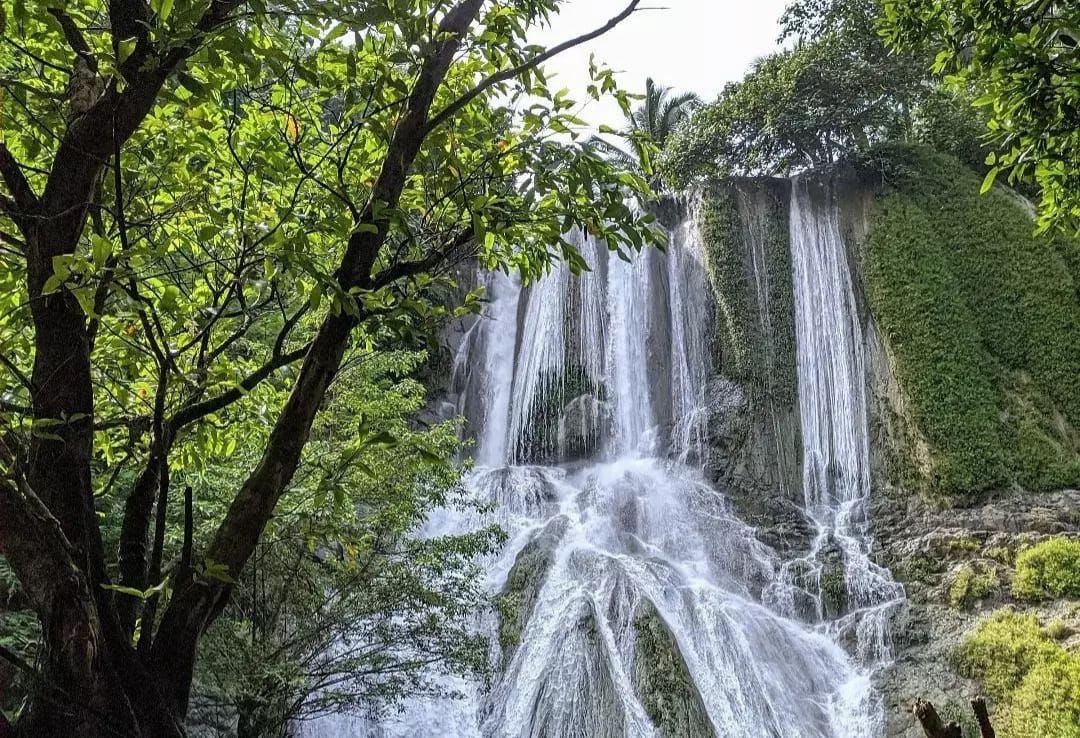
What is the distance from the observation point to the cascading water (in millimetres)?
8773

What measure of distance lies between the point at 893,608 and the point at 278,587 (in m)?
8.42

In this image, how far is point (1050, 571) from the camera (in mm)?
9516

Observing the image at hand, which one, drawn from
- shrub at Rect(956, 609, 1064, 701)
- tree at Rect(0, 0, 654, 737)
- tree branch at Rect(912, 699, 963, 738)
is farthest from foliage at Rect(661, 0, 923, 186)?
tree branch at Rect(912, 699, 963, 738)

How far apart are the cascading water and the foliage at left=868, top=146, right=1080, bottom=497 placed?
1176 mm

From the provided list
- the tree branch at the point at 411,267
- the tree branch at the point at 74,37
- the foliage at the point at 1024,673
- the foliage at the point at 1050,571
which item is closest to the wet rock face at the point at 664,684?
the foliage at the point at 1024,673

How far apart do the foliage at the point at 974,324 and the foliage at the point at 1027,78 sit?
8.76 meters

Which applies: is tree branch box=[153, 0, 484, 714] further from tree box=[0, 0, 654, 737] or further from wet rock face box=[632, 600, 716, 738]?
wet rock face box=[632, 600, 716, 738]

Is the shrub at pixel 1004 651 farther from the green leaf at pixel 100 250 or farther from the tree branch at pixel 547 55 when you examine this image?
the green leaf at pixel 100 250

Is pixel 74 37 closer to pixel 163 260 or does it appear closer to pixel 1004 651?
pixel 163 260

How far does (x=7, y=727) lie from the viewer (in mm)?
Answer: 1604

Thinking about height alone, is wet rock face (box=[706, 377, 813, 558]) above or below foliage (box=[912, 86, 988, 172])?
below

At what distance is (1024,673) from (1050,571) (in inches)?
69.9

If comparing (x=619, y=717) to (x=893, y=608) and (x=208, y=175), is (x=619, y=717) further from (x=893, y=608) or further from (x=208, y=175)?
(x=208, y=175)

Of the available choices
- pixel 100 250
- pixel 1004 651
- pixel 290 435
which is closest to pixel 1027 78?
pixel 290 435
